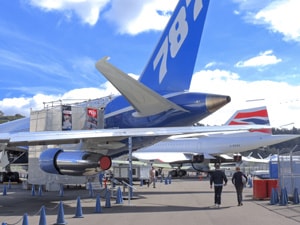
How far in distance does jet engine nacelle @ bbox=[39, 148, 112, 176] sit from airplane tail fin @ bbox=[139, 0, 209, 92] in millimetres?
3926

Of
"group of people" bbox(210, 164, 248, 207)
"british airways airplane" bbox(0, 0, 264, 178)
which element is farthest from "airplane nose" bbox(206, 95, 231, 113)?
"group of people" bbox(210, 164, 248, 207)

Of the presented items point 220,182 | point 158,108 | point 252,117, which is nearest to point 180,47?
point 158,108

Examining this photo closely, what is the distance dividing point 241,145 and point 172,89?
3134cm

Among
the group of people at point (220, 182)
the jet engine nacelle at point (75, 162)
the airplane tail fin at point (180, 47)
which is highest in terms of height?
the airplane tail fin at point (180, 47)

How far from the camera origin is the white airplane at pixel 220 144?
145 feet

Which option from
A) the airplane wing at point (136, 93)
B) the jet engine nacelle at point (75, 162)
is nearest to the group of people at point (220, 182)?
the airplane wing at point (136, 93)

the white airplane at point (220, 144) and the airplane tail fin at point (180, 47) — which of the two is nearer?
the airplane tail fin at point (180, 47)

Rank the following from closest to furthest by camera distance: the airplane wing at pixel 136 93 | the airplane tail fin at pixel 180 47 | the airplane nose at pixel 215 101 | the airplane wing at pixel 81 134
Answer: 1. the airplane wing at pixel 136 93
2. the airplane wing at pixel 81 134
3. the airplane nose at pixel 215 101
4. the airplane tail fin at pixel 180 47

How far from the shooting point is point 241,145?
1780 inches

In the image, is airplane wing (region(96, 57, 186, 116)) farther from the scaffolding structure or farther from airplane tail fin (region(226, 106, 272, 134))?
airplane tail fin (region(226, 106, 272, 134))

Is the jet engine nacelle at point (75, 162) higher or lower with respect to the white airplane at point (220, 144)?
lower

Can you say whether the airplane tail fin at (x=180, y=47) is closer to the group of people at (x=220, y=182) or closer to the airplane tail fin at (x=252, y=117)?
the group of people at (x=220, y=182)

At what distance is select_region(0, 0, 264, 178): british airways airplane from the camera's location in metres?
13.2

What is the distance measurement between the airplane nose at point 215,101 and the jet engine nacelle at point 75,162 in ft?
14.7
